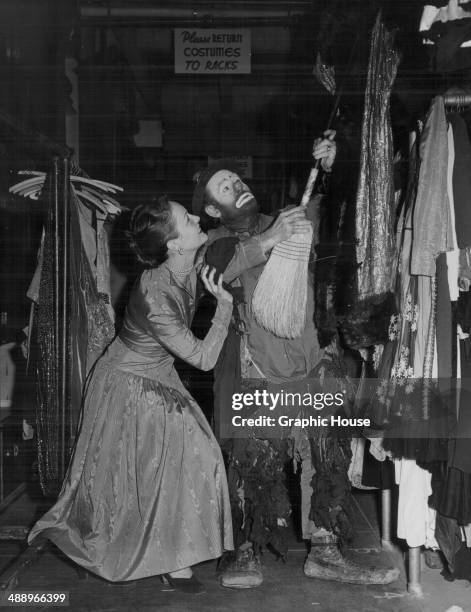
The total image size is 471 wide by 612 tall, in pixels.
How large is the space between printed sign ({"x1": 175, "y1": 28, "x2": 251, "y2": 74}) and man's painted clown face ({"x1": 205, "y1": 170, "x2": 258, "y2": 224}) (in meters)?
0.33

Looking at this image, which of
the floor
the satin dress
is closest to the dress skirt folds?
the satin dress

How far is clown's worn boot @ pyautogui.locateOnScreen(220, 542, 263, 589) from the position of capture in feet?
7.88

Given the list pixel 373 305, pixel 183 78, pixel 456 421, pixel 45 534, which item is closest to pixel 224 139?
pixel 183 78

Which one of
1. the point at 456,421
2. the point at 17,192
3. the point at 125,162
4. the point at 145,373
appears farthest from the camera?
the point at 17,192

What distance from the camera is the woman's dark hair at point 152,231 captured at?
2.29 m

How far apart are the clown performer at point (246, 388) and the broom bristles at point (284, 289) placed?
0.02 metres

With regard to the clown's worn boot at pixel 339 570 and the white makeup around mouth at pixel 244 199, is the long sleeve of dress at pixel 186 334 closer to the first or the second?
the white makeup around mouth at pixel 244 199

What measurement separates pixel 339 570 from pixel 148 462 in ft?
2.40

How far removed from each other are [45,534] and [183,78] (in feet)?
4.98

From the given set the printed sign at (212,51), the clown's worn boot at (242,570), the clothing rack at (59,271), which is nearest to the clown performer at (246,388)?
the clown's worn boot at (242,570)

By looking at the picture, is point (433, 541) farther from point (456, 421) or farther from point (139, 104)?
point (139, 104)

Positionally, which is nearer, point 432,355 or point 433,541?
point 432,355

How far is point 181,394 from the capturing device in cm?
238

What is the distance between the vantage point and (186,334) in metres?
2.28
